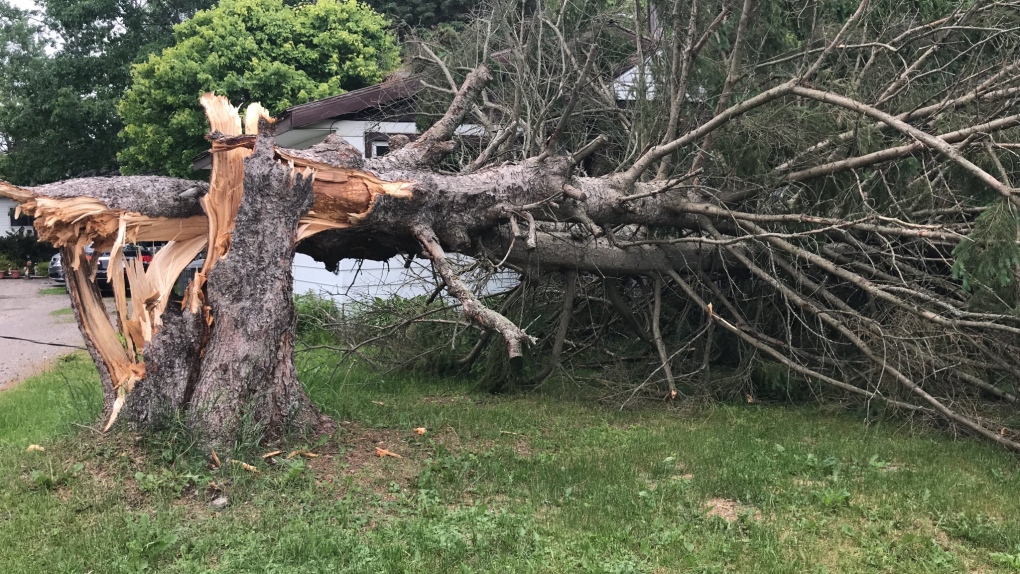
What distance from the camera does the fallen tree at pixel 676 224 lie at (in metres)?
4.93

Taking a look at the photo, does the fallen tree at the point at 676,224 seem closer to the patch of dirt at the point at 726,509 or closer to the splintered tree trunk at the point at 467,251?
the splintered tree trunk at the point at 467,251

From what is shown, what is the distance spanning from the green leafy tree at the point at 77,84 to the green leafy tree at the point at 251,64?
26.9ft

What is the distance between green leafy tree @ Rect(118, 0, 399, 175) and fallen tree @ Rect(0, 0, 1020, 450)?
11.1 meters

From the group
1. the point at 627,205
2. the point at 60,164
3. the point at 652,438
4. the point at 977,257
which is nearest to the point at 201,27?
the point at 60,164

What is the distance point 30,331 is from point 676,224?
1095 centimetres

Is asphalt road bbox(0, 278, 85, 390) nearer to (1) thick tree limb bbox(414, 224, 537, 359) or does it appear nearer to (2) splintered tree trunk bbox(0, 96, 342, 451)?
(2) splintered tree trunk bbox(0, 96, 342, 451)

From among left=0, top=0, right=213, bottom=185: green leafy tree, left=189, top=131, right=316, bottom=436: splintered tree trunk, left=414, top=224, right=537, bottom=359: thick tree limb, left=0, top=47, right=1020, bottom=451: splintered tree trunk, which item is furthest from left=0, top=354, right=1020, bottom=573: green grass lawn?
left=0, top=0, right=213, bottom=185: green leafy tree

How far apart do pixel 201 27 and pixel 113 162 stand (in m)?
12.4

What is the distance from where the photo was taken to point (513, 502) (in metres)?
4.44

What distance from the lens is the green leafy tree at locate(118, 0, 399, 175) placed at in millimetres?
18656

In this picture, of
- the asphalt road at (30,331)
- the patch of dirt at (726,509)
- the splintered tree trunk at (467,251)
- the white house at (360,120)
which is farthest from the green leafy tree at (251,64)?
the patch of dirt at (726,509)

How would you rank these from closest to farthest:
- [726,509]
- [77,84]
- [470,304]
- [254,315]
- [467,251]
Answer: [726,509], [254,315], [470,304], [467,251], [77,84]

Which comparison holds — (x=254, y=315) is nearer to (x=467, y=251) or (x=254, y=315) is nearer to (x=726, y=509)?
(x=467, y=251)

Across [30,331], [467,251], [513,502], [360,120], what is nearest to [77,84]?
[30,331]
